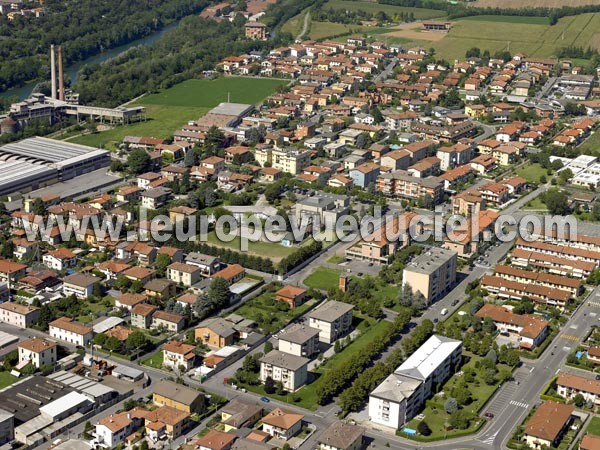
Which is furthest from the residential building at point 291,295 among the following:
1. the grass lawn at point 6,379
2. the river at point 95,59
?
the river at point 95,59

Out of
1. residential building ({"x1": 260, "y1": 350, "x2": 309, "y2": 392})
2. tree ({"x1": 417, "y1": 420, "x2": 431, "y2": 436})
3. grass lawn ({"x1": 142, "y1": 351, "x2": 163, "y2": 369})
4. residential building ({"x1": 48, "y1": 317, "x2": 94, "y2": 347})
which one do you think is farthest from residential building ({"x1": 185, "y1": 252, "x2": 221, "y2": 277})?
tree ({"x1": 417, "y1": 420, "x2": 431, "y2": 436})

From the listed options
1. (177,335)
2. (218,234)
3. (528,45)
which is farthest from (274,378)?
(528,45)

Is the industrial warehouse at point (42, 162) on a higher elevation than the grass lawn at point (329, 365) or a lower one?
higher

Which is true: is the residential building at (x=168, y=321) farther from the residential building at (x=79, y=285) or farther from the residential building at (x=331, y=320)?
the residential building at (x=331, y=320)

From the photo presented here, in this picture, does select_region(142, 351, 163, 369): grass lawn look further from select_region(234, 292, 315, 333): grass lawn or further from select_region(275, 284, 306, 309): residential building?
select_region(275, 284, 306, 309): residential building

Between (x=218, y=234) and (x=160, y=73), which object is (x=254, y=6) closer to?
(x=160, y=73)

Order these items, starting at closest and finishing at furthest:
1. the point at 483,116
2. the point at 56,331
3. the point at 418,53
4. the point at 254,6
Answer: the point at 56,331 < the point at 483,116 < the point at 418,53 < the point at 254,6
